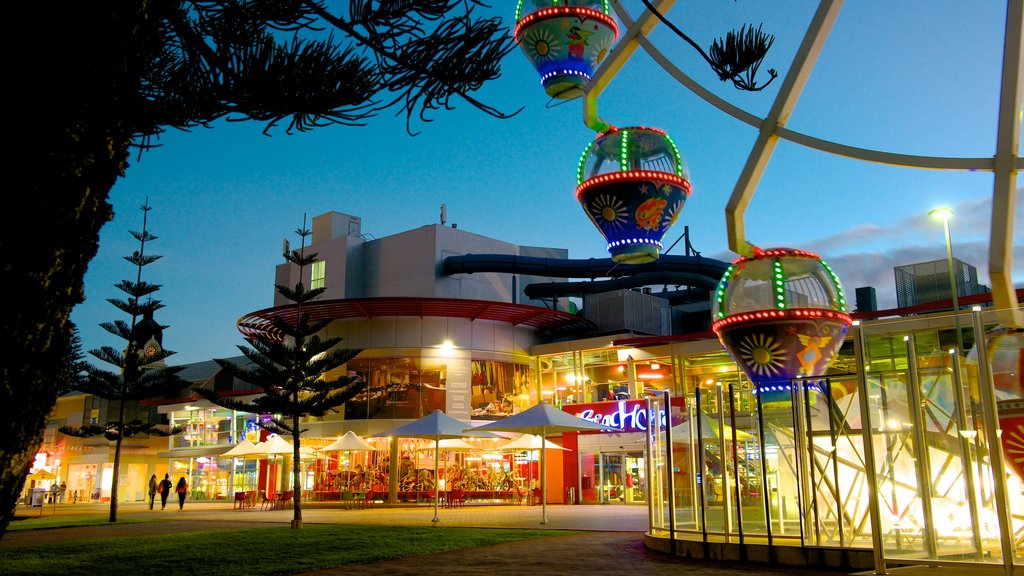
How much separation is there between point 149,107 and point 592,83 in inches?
144

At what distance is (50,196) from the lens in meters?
2.11

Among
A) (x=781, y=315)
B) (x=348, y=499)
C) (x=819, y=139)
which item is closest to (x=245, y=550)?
(x=781, y=315)

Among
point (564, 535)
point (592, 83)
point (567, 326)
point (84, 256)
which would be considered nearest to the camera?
point (84, 256)

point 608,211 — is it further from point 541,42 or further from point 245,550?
point 245,550

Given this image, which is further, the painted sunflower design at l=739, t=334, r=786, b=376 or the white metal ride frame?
the painted sunflower design at l=739, t=334, r=786, b=376

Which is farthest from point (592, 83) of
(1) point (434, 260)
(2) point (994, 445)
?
(1) point (434, 260)

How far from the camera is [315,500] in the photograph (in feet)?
91.0

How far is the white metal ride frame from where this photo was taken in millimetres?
3975

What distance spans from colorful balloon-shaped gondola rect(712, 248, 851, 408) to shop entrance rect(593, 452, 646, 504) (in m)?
21.1

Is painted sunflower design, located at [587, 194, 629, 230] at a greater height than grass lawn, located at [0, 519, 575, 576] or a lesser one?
greater

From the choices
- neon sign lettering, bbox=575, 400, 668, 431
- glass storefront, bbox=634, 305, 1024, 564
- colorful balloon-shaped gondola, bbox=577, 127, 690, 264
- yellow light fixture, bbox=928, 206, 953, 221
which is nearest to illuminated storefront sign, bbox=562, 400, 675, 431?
neon sign lettering, bbox=575, 400, 668, 431

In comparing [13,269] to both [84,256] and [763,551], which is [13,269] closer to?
[84,256]

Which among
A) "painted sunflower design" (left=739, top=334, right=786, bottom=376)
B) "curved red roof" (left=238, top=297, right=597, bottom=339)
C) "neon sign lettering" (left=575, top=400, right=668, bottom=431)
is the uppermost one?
"curved red roof" (left=238, top=297, right=597, bottom=339)

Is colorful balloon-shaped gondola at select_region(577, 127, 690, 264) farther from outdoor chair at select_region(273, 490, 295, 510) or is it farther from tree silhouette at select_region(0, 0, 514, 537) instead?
outdoor chair at select_region(273, 490, 295, 510)
